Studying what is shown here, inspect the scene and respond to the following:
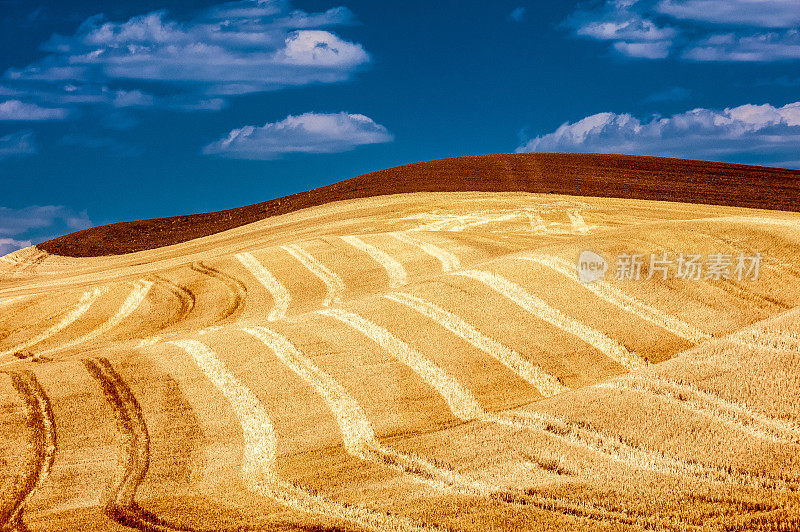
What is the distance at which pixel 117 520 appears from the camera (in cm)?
970

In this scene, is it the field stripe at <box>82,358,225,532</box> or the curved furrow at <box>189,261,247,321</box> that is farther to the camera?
the curved furrow at <box>189,261,247,321</box>

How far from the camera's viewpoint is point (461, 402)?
13.4 meters

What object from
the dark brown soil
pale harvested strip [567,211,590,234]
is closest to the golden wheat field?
pale harvested strip [567,211,590,234]

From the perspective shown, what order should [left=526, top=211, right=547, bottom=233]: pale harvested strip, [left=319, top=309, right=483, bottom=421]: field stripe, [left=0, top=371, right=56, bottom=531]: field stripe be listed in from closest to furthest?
1. [left=0, top=371, right=56, bottom=531]: field stripe
2. [left=319, top=309, right=483, bottom=421]: field stripe
3. [left=526, top=211, right=547, bottom=233]: pale harvested strip

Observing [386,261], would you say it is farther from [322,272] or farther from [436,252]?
[322,272]

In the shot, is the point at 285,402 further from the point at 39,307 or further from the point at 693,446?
the point at 39,307

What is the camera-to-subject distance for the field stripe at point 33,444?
10.3m

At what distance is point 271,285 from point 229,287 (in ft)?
5.12

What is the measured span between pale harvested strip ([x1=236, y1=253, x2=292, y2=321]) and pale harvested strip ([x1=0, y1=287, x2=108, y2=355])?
5.13 m

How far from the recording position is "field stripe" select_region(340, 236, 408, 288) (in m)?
23.3

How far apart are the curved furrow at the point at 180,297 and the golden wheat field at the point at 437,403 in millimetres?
195

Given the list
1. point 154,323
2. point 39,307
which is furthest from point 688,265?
point 39,307

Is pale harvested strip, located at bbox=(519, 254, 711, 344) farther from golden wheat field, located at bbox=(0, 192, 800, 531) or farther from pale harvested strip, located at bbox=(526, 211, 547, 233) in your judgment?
pale harvested strip, located at bbox=(526, 211, 547, 233)

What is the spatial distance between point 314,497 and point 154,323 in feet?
45.9
